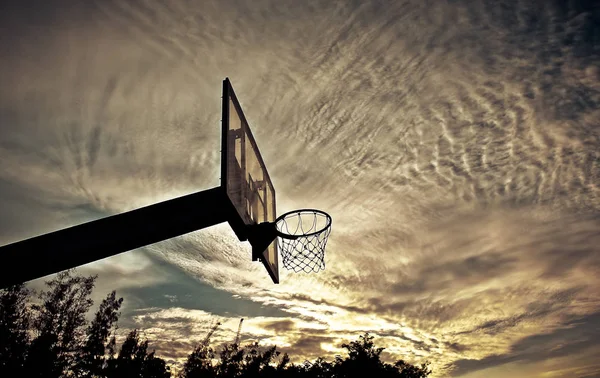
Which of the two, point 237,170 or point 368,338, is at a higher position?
point 368,338

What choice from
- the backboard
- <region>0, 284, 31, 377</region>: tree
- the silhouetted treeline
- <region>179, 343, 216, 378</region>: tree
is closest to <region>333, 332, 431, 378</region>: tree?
the silhouetted treeline

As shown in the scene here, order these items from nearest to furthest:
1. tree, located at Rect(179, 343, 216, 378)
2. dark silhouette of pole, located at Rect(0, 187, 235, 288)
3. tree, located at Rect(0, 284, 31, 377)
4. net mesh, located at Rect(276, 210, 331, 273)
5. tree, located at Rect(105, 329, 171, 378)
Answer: dark silhouette of pole, located at Rect(0, 187, 235, 288) < net mesh, located at Rect(276, 210, 331, 273) < tree, located at Rect(0, 284, 31, 377) < tree, located at Rect(105, 329, 171, 378) < tree, located at Rect(179, 343, 216, 378)

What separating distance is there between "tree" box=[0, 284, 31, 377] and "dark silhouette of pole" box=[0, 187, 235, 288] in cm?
2141

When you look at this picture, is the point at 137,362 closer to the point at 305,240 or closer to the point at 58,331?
the point at 58,331

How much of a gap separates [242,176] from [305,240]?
1824 millimetres

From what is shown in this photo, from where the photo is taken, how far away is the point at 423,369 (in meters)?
33.4

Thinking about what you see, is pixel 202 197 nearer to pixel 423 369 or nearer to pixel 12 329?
pixel 12 329

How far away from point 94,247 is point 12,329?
2372 cm

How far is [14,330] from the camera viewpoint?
2172 centimetres

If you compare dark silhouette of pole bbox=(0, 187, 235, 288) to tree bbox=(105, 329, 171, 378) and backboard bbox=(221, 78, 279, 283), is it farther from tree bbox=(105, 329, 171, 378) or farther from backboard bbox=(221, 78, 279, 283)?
tree bbox=(105, 329, 171, 378)

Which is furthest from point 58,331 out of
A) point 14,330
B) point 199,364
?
point 199,364

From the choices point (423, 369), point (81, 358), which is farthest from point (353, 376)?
point (81, 358)

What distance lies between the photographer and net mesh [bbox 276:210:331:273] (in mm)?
6191

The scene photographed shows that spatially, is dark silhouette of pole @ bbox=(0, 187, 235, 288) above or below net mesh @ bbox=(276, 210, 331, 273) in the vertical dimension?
below
